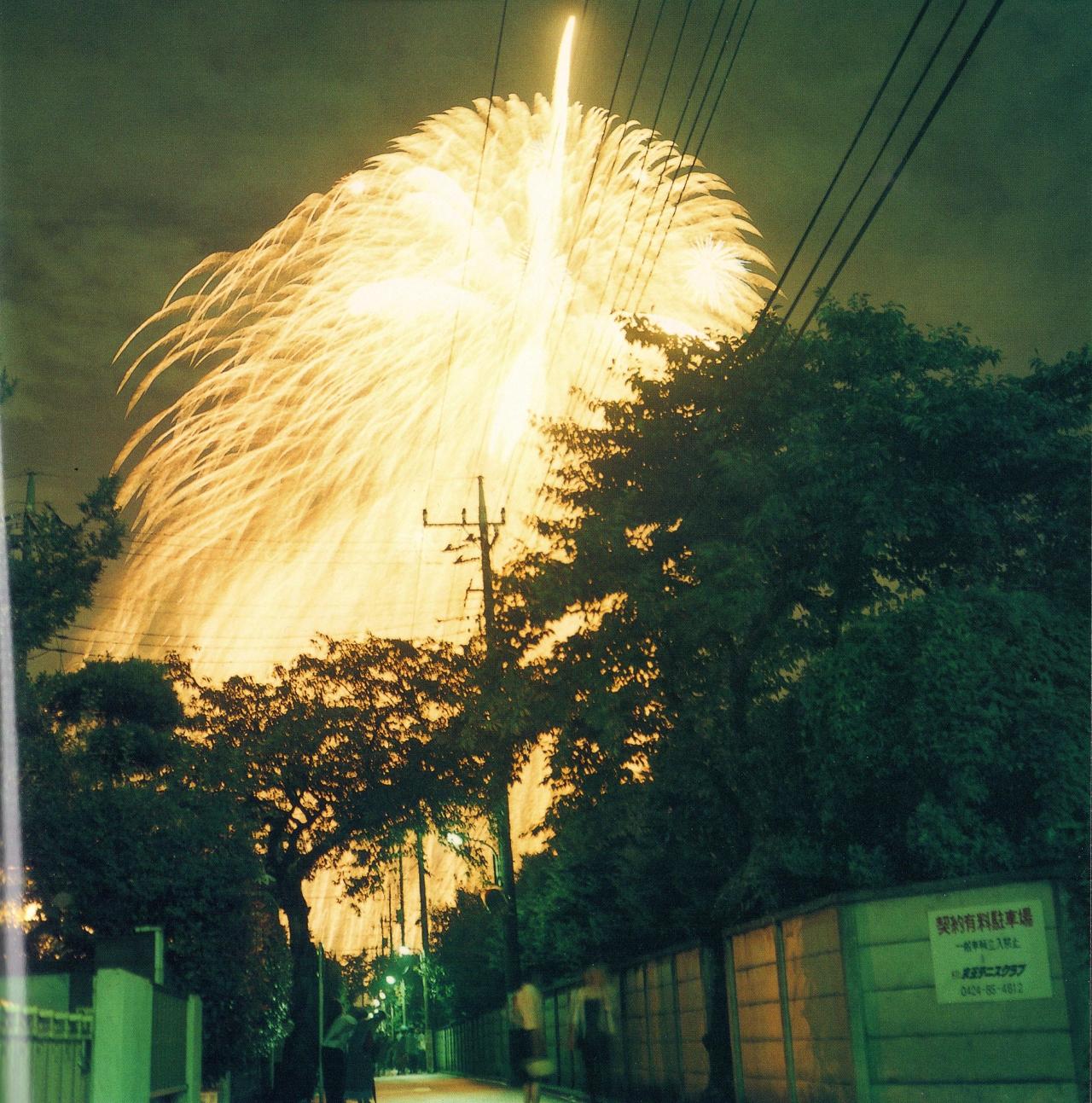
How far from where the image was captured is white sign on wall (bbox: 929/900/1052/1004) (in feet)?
35.1

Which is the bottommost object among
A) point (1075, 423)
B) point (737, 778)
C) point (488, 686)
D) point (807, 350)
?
point (737, 778)

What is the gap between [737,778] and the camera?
17641mm

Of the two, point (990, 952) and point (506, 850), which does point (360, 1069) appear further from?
point (990, 952)

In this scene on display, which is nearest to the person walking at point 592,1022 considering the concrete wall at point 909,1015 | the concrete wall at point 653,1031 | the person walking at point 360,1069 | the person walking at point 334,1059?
the concrete wall at point 653,1031

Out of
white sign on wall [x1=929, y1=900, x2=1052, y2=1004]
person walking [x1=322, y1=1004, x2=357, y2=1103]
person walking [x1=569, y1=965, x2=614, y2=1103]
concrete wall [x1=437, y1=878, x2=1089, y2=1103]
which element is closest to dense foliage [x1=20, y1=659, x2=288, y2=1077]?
person walking [x1=322, y1=1004, x2=357, y2=1103]

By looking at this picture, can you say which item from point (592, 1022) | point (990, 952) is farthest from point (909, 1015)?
point (592, 1022)

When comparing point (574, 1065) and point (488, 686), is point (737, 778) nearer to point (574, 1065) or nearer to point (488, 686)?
point (488, 686)

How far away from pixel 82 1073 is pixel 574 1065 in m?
18.4

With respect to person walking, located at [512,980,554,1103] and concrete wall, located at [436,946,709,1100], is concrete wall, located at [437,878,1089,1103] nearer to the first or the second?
concrete wall, located at [436,946,709,1100]

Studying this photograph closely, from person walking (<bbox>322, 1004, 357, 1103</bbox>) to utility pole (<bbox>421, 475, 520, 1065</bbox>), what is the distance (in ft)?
13.7

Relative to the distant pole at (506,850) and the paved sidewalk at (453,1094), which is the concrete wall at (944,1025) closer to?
the distant pole at (506,850)

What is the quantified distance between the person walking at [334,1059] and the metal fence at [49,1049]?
384 inches

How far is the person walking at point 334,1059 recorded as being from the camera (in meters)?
18.7

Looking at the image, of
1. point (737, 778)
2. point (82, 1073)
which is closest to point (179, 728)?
point (737, 778)
